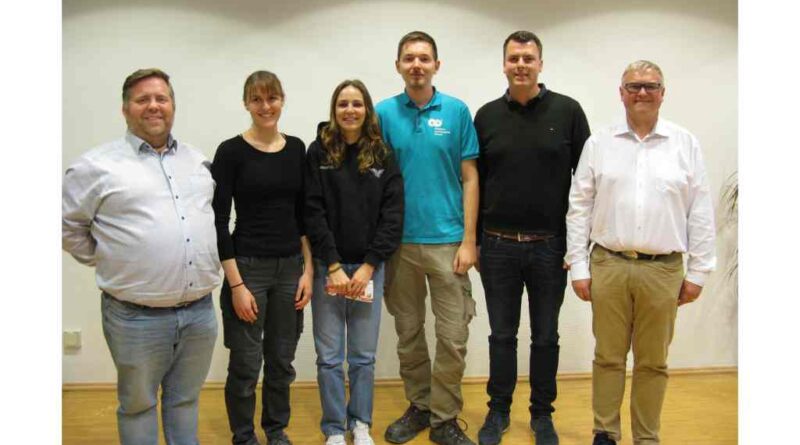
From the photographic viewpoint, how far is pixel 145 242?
6.31ft

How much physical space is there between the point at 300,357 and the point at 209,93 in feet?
5.60

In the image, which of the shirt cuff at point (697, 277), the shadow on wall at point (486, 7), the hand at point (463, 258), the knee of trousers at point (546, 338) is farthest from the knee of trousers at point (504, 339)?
the shadow on wall at point (486, 7)

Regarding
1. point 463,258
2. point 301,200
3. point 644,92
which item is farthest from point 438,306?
point 644,92

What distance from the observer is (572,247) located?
A: 2.57 m

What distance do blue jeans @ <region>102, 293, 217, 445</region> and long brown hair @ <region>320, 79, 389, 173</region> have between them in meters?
0.80

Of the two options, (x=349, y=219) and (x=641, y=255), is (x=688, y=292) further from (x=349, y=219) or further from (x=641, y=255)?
(x=349, y=219)

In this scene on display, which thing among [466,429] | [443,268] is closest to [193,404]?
[443,268]

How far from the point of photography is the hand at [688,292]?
2.47m

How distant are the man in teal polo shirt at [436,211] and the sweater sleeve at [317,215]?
348 millimetres

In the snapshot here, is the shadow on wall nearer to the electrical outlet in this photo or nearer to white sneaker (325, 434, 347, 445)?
the electrical outlet

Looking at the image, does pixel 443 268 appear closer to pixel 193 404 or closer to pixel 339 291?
pixel 339 291

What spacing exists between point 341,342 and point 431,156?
3.01ft

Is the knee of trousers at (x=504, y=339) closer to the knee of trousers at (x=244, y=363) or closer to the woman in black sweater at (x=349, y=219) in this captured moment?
the woman in black sweater at (x=349, y=219)

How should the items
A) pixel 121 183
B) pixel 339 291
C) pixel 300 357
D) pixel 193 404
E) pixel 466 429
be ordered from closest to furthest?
pixel 121 183, pixel 193 404, pixel 339 291, pixel 466 429, pixel 300 357
